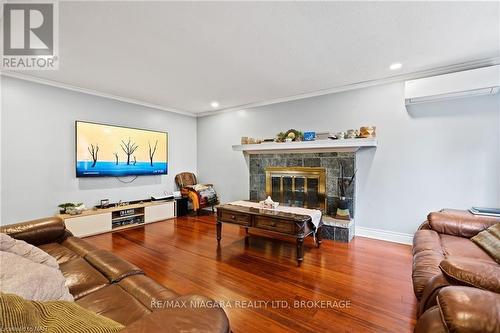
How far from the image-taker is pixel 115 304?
4.11 ft

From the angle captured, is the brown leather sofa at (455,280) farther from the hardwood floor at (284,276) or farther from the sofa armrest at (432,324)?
the hardwood floor at (284,276)

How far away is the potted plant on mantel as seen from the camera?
3.63 m

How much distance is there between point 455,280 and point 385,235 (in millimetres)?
2539

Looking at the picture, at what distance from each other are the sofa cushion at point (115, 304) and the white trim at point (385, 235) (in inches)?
137

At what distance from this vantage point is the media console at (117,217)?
3.55 meters

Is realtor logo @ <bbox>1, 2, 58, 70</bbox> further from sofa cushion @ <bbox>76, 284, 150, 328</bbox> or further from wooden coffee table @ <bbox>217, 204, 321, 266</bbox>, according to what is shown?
wooden coffee table @ <bbox>217, 204, 321, 266</bbox>

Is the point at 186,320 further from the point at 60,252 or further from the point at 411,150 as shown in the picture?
the point at 411,150

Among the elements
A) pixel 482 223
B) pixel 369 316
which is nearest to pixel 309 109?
pixel 482 223

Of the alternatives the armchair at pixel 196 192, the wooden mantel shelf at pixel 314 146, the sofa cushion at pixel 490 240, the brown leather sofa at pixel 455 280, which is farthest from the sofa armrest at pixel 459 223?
the armchair at pixel 196 192

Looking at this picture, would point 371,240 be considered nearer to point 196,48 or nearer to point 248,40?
point 248,40

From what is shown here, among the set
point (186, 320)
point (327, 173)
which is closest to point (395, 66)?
point (327, 173)

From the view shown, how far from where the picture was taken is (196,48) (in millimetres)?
2525

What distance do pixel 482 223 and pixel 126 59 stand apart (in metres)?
4.31

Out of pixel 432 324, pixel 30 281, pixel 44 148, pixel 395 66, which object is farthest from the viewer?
pixel 44 148
